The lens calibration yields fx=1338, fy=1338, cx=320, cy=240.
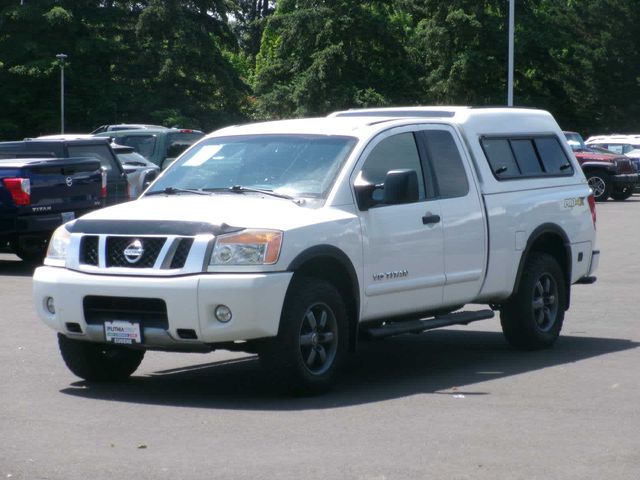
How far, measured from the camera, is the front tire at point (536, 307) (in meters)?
10.8

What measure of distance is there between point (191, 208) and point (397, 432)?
2.21 metres

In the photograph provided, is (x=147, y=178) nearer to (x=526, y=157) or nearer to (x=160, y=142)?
(x=160, y=142)

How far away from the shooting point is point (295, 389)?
8.55 meters

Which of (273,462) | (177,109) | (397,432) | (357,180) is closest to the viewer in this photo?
(273,462)

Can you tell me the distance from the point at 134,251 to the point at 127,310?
376mm

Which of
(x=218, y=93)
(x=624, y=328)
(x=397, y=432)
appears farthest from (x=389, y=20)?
(x=397, y=432)

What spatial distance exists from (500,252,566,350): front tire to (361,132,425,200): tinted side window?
1.52 metres

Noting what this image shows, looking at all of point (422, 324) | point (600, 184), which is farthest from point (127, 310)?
point (600, 184)

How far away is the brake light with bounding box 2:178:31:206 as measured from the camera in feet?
57.5

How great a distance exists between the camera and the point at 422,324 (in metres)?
9.58

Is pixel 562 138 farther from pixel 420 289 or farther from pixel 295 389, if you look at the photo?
pixel 295 389

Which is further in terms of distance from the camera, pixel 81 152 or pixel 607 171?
pixel 607 171

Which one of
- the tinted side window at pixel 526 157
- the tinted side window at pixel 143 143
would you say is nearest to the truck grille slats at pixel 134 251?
the tinted side window at pixel 526 157

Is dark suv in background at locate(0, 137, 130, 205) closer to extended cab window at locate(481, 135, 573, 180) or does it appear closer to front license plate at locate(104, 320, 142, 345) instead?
extended cab window at locate(481, 135, 573, 180)
